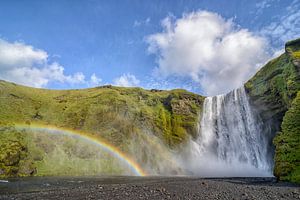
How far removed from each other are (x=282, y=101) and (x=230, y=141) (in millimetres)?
17362

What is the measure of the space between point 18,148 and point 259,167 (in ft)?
171

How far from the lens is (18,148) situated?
56.3m

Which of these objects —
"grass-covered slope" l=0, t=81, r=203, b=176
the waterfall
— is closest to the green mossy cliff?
the waterfall

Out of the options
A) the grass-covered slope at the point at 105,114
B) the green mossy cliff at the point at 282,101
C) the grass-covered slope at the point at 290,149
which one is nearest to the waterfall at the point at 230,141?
the green mossy cliff at the point at 282,101

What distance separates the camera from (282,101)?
50.8 meters

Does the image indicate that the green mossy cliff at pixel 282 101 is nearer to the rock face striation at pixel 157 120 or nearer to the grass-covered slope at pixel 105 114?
the rock face striation at pixel 157 120

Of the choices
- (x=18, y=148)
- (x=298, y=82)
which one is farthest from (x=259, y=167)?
(x=18, y=148)

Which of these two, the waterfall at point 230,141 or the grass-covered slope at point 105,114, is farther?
the grass-covered slope at point 105,114

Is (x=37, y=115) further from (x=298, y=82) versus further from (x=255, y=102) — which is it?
(x=298, y=82)

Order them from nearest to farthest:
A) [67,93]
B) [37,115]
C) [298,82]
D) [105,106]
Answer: [298,82]
[37,115]
[105,106]
[67,93]

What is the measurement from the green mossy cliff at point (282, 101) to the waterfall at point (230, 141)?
11.4 ft

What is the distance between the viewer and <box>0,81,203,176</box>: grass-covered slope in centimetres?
6706

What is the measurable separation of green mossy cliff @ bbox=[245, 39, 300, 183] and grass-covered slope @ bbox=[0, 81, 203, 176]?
21.2 meters

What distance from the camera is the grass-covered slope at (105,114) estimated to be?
6706 centimetres
